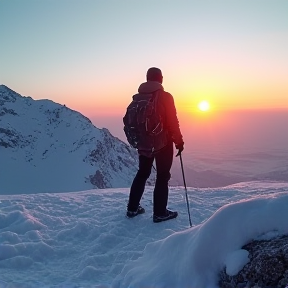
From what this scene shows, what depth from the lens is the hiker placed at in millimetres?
5945

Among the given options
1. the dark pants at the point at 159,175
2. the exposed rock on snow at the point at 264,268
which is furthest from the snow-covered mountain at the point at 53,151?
the exposed rock on snow at the point at 264,268

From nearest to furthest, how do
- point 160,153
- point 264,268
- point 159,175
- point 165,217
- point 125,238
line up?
point 264,268 → point 125,238 → point 160,153 → point 159,175 → point 165,217

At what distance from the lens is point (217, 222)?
3.40 meters

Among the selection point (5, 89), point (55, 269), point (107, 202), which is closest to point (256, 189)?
point (107, 202)

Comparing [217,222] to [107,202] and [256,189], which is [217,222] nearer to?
[107,202]

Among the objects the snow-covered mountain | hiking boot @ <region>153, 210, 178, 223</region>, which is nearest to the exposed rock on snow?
hiking boot @ <region>153, 210, 178, 223</region>

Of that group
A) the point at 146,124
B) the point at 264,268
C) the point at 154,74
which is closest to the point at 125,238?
the point at 146,124

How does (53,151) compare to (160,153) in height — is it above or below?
below

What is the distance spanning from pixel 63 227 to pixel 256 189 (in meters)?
5.48

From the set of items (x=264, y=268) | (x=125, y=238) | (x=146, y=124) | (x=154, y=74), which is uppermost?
(x=154, y=74)

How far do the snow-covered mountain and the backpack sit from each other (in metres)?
78.7

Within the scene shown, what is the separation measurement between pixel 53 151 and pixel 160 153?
10599 centimetres

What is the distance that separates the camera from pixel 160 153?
616 cm

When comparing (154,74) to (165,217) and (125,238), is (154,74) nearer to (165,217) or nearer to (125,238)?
(165,217)
